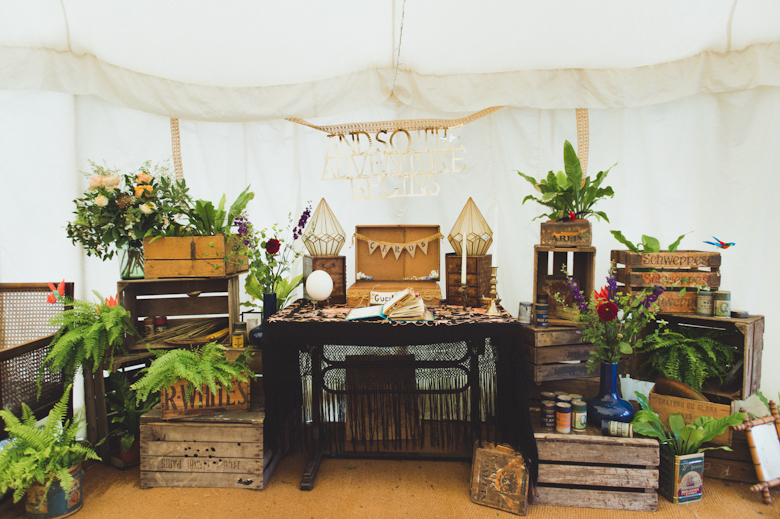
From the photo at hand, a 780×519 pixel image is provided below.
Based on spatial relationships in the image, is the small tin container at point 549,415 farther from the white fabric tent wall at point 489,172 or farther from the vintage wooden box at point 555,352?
the white fabric tent wall at point 489,172

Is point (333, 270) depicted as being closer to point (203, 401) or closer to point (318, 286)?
point (318, 286)

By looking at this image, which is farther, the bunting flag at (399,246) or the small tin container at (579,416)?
the bunting flag at (399,246)

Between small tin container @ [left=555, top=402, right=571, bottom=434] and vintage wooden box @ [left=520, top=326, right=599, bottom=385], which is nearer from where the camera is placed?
small tin container @ [left=555, top=402, right=571, bottom=434]

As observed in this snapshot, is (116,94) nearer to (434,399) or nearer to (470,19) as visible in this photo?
(470,19)

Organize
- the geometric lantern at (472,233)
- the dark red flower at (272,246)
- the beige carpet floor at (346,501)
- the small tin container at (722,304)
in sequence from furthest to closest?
1. the geometric lantern at (472,233)
2. the dark red flower at (272,246)
3. the small tin container at (722,304)
4. the beige carpet floor at (346,501)

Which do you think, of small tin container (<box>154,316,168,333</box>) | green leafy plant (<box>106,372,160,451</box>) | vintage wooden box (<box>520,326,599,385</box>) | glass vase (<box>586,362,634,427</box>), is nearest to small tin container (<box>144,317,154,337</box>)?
small tin container (<box>154,316,168,333</box>)

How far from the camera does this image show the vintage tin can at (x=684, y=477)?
7.06 ft

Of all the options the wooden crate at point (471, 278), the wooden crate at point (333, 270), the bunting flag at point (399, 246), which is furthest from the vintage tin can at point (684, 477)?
the wooden crate at point (333, 270)

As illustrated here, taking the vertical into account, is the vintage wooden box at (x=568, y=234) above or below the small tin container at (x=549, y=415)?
above

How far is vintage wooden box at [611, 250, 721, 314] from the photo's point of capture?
2416 millimetres

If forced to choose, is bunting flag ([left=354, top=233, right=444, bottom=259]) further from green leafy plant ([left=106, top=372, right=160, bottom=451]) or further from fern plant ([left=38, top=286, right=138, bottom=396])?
green leafy plant ([left=106, top=372, right=160, bottom=451])

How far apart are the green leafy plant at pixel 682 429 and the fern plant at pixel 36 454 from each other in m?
2.75

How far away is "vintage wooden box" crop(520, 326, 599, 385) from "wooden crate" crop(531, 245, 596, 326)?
0.27ft

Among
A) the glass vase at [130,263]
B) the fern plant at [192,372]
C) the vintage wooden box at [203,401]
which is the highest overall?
the glass vase at [130,263]
